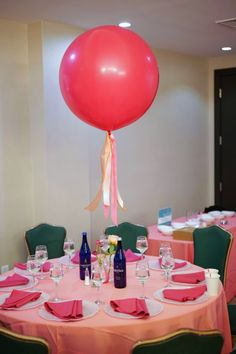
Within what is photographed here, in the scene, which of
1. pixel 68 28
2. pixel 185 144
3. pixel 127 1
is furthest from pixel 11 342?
pixel 185 144

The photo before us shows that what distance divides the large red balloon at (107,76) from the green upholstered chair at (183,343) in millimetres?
1321

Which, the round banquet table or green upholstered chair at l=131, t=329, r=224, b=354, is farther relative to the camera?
the round banquet table

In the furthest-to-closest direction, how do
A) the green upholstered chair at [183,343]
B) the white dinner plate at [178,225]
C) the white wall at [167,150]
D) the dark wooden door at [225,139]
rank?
the dark wooden door at [225,139]
the white wall at [167,150]
the white dinner plate at [178,225]
the green upholstered chair at [183,343]

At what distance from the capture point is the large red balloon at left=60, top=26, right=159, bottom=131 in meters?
2.57

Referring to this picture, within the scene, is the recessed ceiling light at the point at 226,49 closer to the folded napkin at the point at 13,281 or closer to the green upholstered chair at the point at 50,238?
the green upholstered chair at the point at 50,238

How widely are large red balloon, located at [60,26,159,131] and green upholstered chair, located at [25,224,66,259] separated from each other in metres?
1.54

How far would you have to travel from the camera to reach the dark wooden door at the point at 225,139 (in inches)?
259

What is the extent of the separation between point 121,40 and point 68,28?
200 centimetres

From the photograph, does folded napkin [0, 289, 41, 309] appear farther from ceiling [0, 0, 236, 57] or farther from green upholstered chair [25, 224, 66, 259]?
ceiling [0, 0, 236, 57]

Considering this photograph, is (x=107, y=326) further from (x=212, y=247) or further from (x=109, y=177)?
(x=212, y=247)

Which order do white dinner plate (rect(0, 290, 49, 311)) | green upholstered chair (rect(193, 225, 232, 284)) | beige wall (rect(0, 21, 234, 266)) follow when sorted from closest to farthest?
white dinner plate (rect(0, 290, 49, 311)) < green upholstered chair (rect(193, 225, 232, 284)) < beige wall (rect(0, 21, 234, 266))

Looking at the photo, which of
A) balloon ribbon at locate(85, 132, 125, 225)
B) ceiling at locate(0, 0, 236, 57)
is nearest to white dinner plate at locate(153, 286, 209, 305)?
balloon ribbon at locate(85, 132, 125, 225)

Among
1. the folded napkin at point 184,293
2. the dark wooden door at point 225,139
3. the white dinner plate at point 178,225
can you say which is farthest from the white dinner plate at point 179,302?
the dark wooden door at point 225,139

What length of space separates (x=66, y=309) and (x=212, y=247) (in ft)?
5.30
